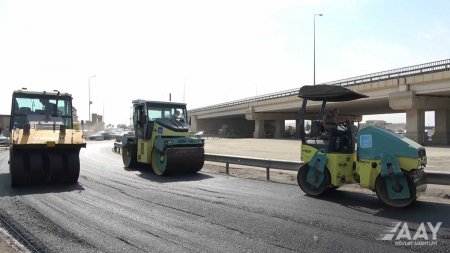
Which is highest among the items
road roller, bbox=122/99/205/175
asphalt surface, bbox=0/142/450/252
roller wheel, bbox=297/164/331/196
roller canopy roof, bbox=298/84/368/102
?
roller canopy roof, bbox=298/84/368/102

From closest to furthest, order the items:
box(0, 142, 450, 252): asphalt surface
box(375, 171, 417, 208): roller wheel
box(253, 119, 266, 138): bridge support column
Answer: box(0, 142, 450, 252): asphalt surface
box(375, 171, 417, 208): roller wheel
box(253, 119, 266, 138): bridge support column

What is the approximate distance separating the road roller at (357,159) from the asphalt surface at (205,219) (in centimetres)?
35

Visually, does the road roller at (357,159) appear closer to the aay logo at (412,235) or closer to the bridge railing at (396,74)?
the aay logo at (412,235)

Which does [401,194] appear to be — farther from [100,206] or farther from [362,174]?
[100,206]

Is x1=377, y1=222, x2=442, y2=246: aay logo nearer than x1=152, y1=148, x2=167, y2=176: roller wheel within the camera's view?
Yes

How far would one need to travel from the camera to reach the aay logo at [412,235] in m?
5.59

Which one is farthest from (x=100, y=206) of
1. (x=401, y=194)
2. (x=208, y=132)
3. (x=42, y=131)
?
(x=208, y=132)

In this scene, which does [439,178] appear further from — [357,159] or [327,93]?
[327,93]

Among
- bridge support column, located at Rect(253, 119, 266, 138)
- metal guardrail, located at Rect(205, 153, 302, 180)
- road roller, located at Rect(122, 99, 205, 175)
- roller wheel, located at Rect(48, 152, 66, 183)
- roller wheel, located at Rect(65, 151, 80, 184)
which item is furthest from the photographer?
bridge support column, located at Rect(253, 119, 266, 138)

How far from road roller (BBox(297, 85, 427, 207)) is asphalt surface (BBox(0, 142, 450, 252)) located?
1.15 feet

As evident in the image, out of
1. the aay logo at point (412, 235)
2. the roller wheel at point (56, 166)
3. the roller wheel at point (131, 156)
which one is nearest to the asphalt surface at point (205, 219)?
the aay logo at point (412, 235)

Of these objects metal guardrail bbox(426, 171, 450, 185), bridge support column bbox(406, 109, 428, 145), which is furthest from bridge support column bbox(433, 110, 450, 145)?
metal guardrail bbox(426, 171, 450, 185)

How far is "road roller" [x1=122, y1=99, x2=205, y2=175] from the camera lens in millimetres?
13680

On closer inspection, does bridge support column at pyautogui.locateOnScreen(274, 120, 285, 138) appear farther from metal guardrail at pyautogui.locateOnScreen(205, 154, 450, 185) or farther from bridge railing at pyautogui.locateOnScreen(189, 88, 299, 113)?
metal guardrail at pyautogui.locateOnScreen(205, 154, 450, 185)
